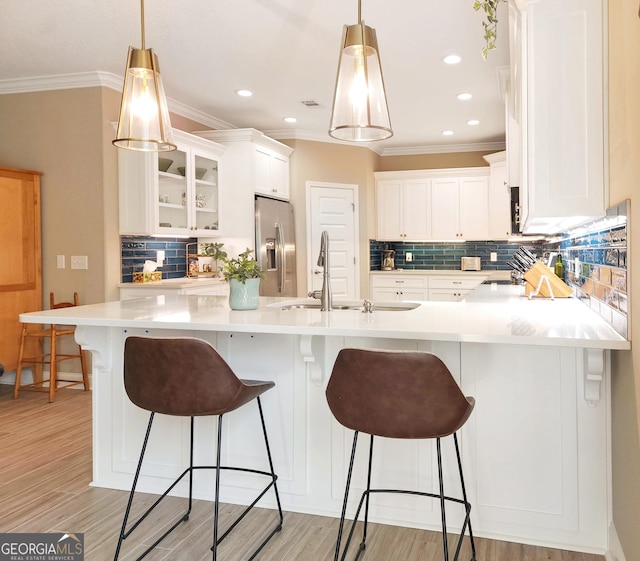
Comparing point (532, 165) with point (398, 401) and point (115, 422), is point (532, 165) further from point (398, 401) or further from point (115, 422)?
point (115, 422)

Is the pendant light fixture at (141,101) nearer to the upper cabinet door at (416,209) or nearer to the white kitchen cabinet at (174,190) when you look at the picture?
the white kitchen cabinet at (174,190)

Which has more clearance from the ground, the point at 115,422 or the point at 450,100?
the point at 450,100

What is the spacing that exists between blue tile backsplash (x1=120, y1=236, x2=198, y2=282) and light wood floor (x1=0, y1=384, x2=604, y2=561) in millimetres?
2060

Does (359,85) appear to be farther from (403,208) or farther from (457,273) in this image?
(403,208)

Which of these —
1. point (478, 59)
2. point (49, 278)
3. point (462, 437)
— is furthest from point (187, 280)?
point (462, 437)

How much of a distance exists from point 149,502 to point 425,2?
3094 millimetres

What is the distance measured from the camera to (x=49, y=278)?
16.7 ft

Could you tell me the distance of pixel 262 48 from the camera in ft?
13.8

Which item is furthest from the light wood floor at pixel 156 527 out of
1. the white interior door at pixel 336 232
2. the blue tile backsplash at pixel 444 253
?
the blue tile backsplash at pixel 444 253

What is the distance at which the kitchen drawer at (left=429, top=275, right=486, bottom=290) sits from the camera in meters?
7.21

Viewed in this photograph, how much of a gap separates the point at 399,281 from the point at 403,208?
970 mm

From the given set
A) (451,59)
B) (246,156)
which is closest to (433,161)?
(246,156)

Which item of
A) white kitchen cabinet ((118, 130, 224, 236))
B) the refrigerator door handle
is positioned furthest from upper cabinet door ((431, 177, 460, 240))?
white kitchen cabinet ((118, 130, 224, 236))

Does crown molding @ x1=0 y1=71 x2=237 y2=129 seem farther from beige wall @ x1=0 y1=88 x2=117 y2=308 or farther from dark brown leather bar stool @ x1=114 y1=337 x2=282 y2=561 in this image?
dark brown leather bar stool @ x1=114 y1=337 x2=282 y2=561
